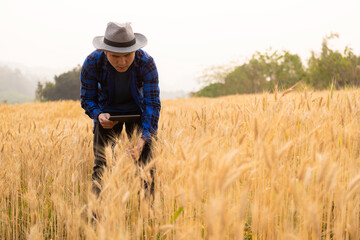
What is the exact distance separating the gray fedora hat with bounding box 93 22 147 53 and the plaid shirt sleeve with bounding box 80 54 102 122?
0.82 feet

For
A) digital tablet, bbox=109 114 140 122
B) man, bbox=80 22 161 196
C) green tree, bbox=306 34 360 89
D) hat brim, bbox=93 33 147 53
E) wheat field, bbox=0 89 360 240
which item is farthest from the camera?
green tree, bbox=306 34 360 89

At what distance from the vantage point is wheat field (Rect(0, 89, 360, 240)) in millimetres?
1012

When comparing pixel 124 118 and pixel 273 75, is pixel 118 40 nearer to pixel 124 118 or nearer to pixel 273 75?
pixel 124 118

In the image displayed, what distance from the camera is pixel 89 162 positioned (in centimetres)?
270

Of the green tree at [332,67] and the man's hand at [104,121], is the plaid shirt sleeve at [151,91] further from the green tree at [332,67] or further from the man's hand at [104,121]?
the green tree at [332,67]

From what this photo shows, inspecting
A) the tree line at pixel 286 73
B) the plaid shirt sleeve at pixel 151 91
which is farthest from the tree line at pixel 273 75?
the plaid shirt sleeve at pixel 151 91

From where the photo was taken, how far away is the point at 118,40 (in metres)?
2.13

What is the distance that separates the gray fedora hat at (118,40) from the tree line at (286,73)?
1234 cm

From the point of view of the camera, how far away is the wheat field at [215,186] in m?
1.01

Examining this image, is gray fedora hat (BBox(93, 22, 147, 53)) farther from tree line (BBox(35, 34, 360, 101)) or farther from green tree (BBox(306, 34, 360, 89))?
green tree (BBox(306, 34, 360, 89))

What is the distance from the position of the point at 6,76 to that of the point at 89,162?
21299 centimetres

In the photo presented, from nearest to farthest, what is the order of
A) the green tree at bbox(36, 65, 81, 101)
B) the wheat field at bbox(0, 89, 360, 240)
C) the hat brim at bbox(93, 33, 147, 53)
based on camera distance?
the wheat field at bbox(0, 89, 360, 240), the hat brim at bbox(93, 33, 147, 53), the green tree at bbox(36, 65, 81, 101)

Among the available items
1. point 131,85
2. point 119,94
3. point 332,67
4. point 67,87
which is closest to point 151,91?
point 131,85

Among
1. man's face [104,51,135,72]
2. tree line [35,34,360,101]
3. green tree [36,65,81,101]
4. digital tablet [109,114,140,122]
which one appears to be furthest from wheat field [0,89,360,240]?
green tree [36,65,81,101]
